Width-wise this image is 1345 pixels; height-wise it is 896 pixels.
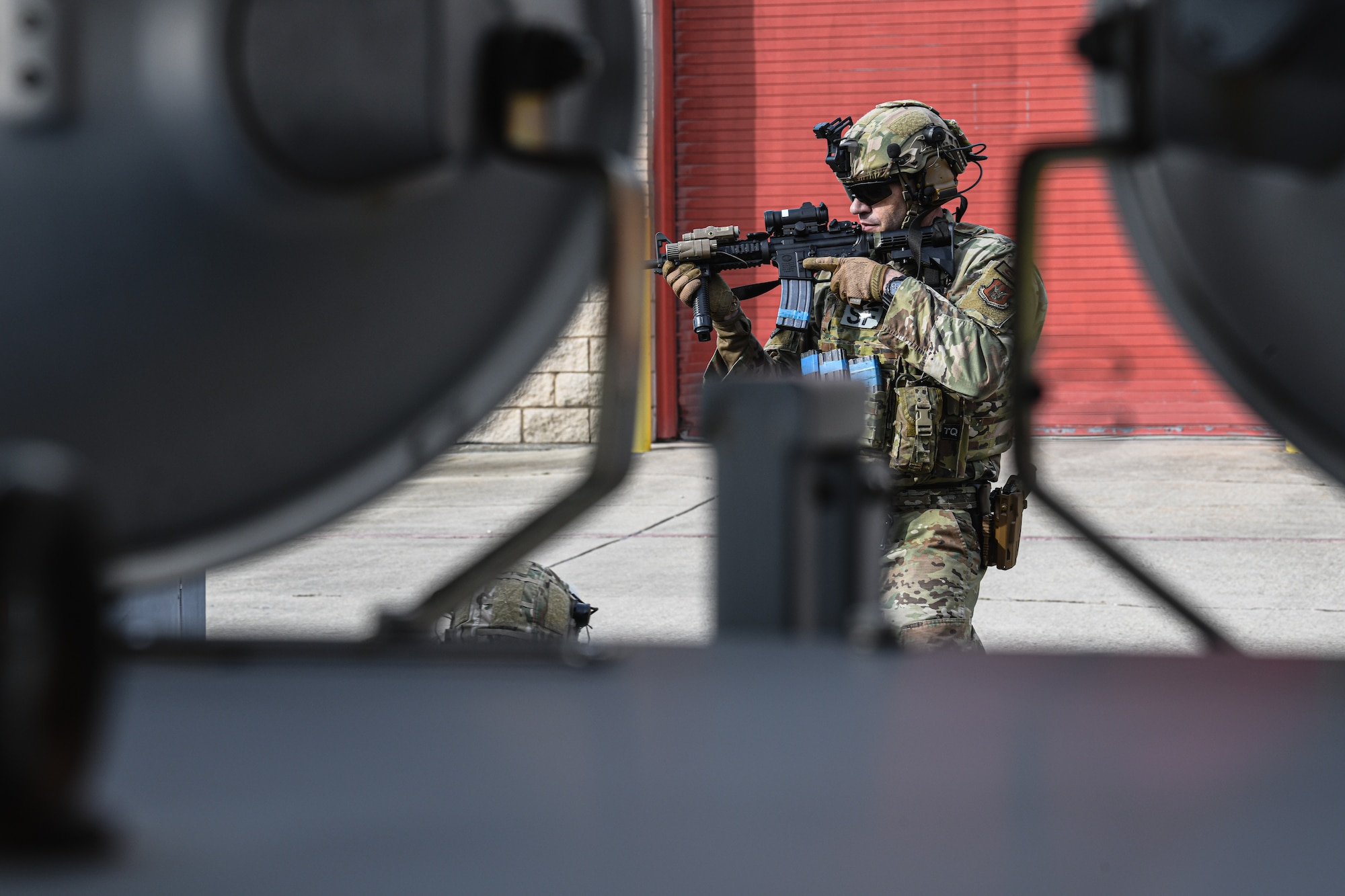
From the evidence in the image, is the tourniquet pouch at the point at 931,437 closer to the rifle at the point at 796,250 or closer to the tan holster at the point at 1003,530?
the tan holster at the point at 1003,530

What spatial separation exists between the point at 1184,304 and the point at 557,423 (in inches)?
264

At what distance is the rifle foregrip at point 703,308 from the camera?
2406 millimetres

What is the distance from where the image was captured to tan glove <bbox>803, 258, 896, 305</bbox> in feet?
7.56

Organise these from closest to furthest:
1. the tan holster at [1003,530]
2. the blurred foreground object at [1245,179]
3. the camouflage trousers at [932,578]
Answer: the blurred foreground object at [1245,179] → the camouflage trousers at [932,578] → the tan holster at [1003,530]

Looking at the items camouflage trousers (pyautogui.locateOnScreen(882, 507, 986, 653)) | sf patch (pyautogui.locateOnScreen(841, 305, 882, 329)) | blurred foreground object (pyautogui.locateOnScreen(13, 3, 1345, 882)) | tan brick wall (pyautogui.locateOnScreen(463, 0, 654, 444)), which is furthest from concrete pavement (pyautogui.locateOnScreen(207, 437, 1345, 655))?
blurred foreground object (pyautogui.locateOnScreen(13, 3, 1345, 882))

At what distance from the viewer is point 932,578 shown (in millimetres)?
2035

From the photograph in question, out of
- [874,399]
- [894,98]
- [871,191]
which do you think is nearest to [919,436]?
[874,399]

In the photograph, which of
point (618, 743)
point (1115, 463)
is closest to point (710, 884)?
point (618, 743)

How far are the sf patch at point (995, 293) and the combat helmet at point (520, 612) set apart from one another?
2.81ft

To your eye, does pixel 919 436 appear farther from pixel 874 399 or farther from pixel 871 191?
pixel 871 191

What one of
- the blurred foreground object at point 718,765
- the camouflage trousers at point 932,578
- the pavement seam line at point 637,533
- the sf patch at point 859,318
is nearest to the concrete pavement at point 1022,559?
the pavement seam line at point 637,533

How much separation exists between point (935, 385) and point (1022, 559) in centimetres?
237

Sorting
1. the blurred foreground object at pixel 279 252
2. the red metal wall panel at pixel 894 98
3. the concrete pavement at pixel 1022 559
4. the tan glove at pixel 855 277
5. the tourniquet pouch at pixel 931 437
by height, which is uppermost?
the red metal wall panel at pixel 894 98

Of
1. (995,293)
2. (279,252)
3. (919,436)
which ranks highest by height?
(995,293)
